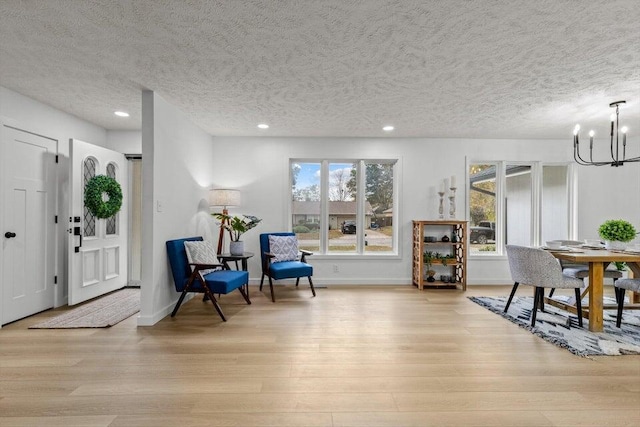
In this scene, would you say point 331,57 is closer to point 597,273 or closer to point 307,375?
point 307,375

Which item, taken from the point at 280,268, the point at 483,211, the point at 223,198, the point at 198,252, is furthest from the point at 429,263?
the point at 198,252

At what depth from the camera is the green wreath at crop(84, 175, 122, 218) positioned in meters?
4.06

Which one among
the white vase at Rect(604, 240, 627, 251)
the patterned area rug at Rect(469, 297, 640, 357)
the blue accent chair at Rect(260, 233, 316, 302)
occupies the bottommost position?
the patterned area rug at Rect(469, 297, 640, 357)

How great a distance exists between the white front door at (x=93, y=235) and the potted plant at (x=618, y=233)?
19.5 feet

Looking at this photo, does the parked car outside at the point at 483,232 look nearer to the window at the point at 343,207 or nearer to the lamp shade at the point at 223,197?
the window at the point at 343,207

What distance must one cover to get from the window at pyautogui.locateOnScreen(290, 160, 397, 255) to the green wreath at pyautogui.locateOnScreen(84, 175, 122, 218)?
2.47 meters

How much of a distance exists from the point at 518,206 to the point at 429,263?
6.06ft

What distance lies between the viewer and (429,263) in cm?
503

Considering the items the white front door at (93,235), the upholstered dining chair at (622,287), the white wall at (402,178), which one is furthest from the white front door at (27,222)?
the upholstered dining chair at (622,287)

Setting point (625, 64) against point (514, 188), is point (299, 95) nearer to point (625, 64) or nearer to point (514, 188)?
point (625, 64)

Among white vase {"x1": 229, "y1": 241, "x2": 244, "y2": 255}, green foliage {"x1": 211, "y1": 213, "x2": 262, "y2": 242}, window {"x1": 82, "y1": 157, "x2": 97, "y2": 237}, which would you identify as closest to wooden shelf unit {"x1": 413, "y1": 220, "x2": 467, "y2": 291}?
green foliage {"x1": 211, "y1": 213, "x2": 262, "y2": 242}

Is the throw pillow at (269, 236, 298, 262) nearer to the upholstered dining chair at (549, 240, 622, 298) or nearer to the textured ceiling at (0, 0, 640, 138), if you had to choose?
the textured ceiling at (0, 0, 640, 138)

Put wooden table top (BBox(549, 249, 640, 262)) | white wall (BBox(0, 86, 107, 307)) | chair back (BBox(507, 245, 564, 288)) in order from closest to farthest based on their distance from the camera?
wooden table top (BBox(549, 249, 640, 262)) < chair back (BBox(507, 245, 564, 288)) < white wall (BBox(0, 86, 107, 307))

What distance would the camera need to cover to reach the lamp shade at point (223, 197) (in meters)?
4.59
